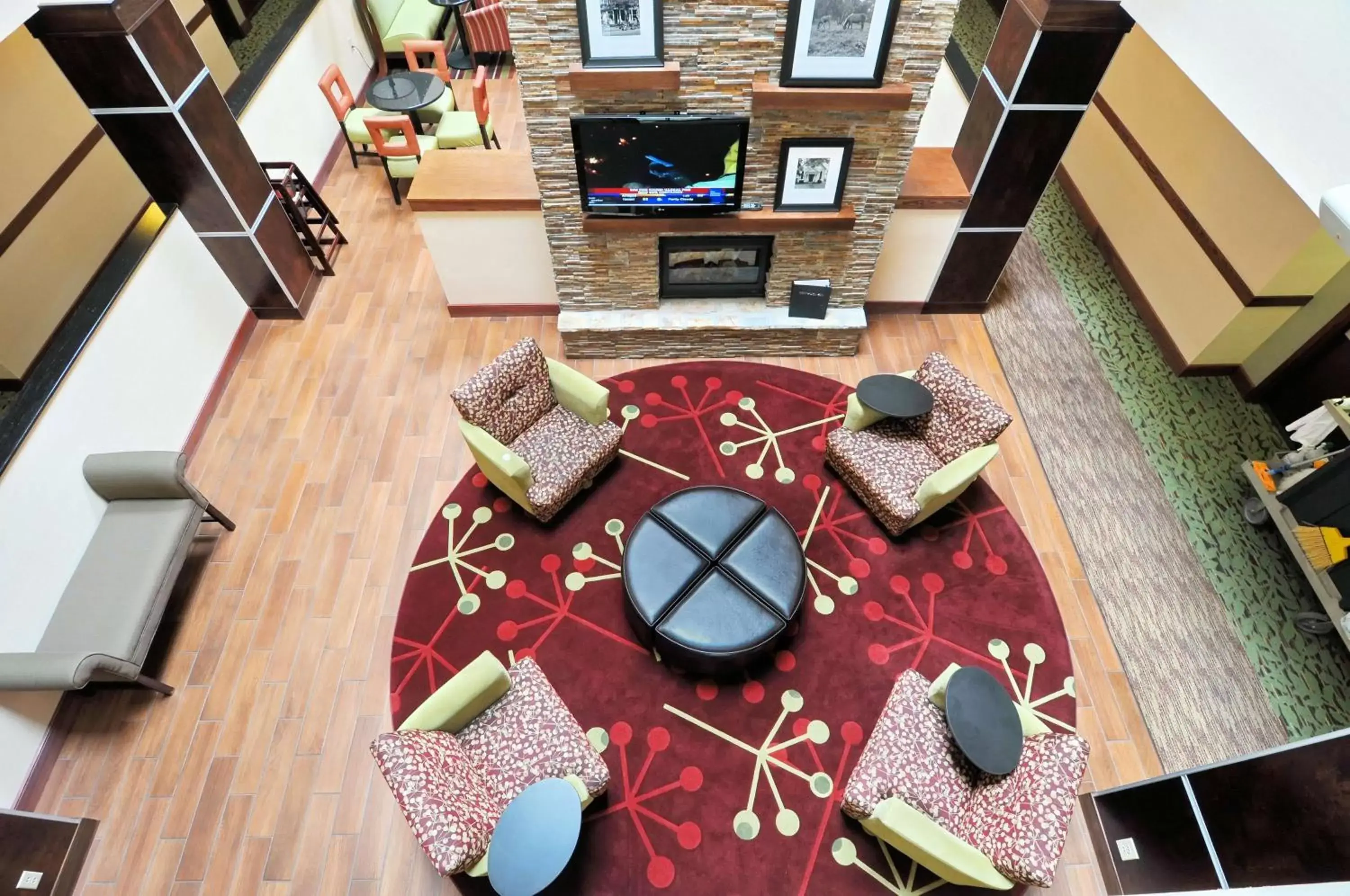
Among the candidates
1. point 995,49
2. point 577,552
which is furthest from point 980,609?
point 995,49

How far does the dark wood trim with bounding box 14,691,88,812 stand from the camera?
3.54 meters

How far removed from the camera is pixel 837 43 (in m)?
3.68

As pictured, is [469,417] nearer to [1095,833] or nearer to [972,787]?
[972,787]

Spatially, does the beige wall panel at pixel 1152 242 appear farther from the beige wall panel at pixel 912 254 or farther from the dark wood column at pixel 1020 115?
the beige wall panel at pixel 912 254

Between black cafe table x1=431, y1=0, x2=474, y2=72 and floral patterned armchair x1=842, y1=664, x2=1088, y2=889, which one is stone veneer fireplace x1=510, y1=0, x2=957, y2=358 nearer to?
floral patterned armchair x1=842, y1=664, x2=1088, y2=889

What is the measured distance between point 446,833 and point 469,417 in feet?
7.24

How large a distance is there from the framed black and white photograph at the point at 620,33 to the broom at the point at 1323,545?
14.9 ft

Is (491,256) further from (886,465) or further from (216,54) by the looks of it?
(216,54)

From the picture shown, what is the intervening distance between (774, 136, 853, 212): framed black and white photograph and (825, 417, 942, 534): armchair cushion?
1476 millimetres

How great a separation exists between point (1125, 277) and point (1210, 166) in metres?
1.08

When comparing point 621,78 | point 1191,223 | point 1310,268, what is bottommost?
point 1191,223

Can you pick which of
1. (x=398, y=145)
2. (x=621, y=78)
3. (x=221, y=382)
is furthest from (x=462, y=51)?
(x=621, y=78)

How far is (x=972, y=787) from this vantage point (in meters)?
3.31

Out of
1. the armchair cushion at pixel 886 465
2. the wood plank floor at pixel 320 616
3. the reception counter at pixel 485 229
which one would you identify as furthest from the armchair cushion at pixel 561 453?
the armchair cushion at pixel 886 465
